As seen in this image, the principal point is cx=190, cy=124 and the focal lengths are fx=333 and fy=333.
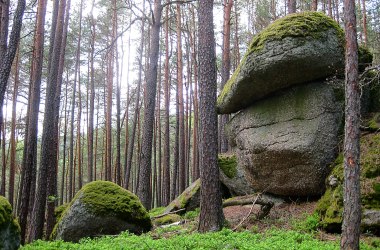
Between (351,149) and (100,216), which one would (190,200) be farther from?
(351,149)

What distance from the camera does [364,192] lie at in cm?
717

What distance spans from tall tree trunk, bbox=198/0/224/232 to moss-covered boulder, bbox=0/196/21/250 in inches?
155

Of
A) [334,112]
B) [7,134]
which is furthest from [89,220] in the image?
[7,134]

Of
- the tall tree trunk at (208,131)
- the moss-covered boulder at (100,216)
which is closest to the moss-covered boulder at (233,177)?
the moss-covered boulder at (100,216)

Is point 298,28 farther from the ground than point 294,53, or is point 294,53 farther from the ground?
point 298,28

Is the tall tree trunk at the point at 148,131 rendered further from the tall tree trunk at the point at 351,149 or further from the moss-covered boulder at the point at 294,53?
the tall tree trunk at the point at 351,149

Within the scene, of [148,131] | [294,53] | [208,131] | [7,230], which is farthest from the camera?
[148,131]

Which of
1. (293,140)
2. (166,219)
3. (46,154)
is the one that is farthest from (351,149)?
(46,154)

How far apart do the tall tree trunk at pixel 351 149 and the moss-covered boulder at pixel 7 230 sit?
18.7 feet

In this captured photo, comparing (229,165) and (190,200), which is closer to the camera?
(229,165)

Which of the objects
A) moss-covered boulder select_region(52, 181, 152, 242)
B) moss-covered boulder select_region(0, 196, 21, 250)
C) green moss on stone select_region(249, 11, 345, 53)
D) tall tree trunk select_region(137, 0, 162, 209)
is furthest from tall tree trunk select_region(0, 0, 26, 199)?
green moss on stone select_region(249, 11, 345, 53)

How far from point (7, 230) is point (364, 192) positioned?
7107 millimetres

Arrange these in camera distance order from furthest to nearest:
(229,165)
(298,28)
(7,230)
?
(229,165), (298,28), (7,230)

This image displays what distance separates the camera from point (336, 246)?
19.9 feet
